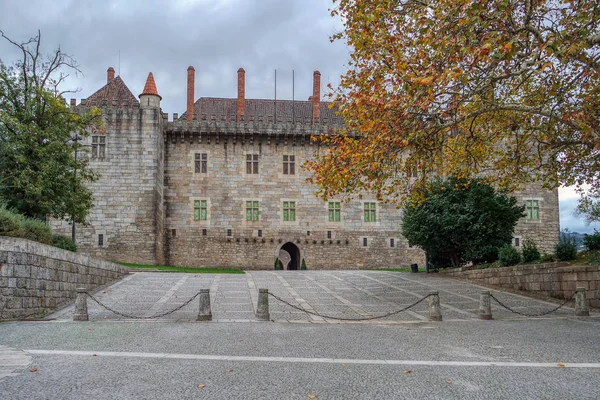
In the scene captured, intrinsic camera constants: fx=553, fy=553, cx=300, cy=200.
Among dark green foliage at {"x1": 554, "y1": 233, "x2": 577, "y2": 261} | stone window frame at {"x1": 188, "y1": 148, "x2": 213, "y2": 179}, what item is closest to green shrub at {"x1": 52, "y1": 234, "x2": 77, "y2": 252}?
dark green foliage at {"x1": 554, "y1": 233, "x2": 577, "y2": 261}

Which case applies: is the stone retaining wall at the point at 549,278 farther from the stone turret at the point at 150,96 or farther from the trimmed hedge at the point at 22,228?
the stone turret at the point at 150,96

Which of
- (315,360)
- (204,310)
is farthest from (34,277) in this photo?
(315,360)

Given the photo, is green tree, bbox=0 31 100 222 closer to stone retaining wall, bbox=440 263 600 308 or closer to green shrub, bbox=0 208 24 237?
green shrub, bbox=0 208 24 237

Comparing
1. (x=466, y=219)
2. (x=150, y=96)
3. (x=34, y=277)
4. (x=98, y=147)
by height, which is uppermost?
(x=150, y=96)

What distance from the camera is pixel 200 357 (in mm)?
7691

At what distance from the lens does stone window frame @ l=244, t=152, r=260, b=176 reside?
3700cm

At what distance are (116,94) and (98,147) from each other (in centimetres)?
630

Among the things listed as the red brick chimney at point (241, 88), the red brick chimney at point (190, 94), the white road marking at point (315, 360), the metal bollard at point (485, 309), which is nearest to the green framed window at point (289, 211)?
the red brick chimney at point (241, 88)

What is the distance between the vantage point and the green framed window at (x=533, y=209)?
37906mm

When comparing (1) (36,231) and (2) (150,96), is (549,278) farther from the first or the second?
(2) (150,96)

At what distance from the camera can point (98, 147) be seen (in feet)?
110

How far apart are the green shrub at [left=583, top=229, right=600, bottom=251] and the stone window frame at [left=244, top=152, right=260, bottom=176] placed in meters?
22.6

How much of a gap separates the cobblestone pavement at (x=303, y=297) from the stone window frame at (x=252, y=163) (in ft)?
43.7

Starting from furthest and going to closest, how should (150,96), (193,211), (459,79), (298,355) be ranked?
1. (193,211)
2. (150,96)
3. (459,79)
4. (298,355)
